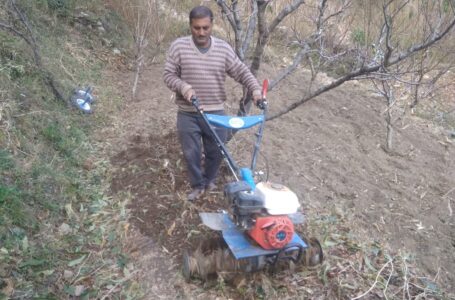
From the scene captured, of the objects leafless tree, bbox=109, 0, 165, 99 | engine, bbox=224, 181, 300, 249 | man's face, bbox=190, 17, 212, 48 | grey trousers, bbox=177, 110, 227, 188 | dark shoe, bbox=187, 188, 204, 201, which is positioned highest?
leafless tree, bbox=109, 0, 165, 99

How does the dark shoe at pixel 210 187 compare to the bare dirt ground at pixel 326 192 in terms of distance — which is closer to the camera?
the bare dirt ground at pixel 326 192

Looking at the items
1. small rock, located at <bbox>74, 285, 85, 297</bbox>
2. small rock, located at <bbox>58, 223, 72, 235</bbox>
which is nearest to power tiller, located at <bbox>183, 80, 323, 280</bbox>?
small rock, located at <bbox>74, 285, 85, 297</bbox>

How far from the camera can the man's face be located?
320cm

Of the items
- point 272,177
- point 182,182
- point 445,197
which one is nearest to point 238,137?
point 272,177

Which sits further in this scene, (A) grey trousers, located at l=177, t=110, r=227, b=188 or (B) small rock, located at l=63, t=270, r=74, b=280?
(A) grey trousers, located at l=177, t=110, r=227, b=188

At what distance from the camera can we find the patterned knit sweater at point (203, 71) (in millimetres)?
3357

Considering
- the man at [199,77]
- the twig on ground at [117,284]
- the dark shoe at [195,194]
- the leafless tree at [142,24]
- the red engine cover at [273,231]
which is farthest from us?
the leafless tree at [142,24]

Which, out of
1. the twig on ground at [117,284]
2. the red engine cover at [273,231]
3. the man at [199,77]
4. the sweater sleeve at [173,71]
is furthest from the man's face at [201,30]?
the twig on ground at [117,284]

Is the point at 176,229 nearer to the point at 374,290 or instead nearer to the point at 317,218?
the point at 317,218

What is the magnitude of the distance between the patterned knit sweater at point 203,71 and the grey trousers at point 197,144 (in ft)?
0.32

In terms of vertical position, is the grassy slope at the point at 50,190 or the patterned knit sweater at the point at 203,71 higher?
the patterned knit sweater at the point at 203,71

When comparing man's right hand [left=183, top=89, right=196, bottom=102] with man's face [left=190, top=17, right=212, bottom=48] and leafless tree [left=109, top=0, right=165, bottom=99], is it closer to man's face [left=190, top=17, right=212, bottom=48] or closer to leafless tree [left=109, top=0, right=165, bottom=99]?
man's face [left=190, top=17, right=212, bottom=48]

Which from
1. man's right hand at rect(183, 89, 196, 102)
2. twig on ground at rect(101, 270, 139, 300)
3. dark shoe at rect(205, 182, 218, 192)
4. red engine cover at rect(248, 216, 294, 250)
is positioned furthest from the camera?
dark shoe at rect(205, 182, 218, 192)

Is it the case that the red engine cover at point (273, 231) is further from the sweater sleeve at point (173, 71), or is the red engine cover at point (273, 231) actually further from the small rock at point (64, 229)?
the small rock at point (64, 229)
